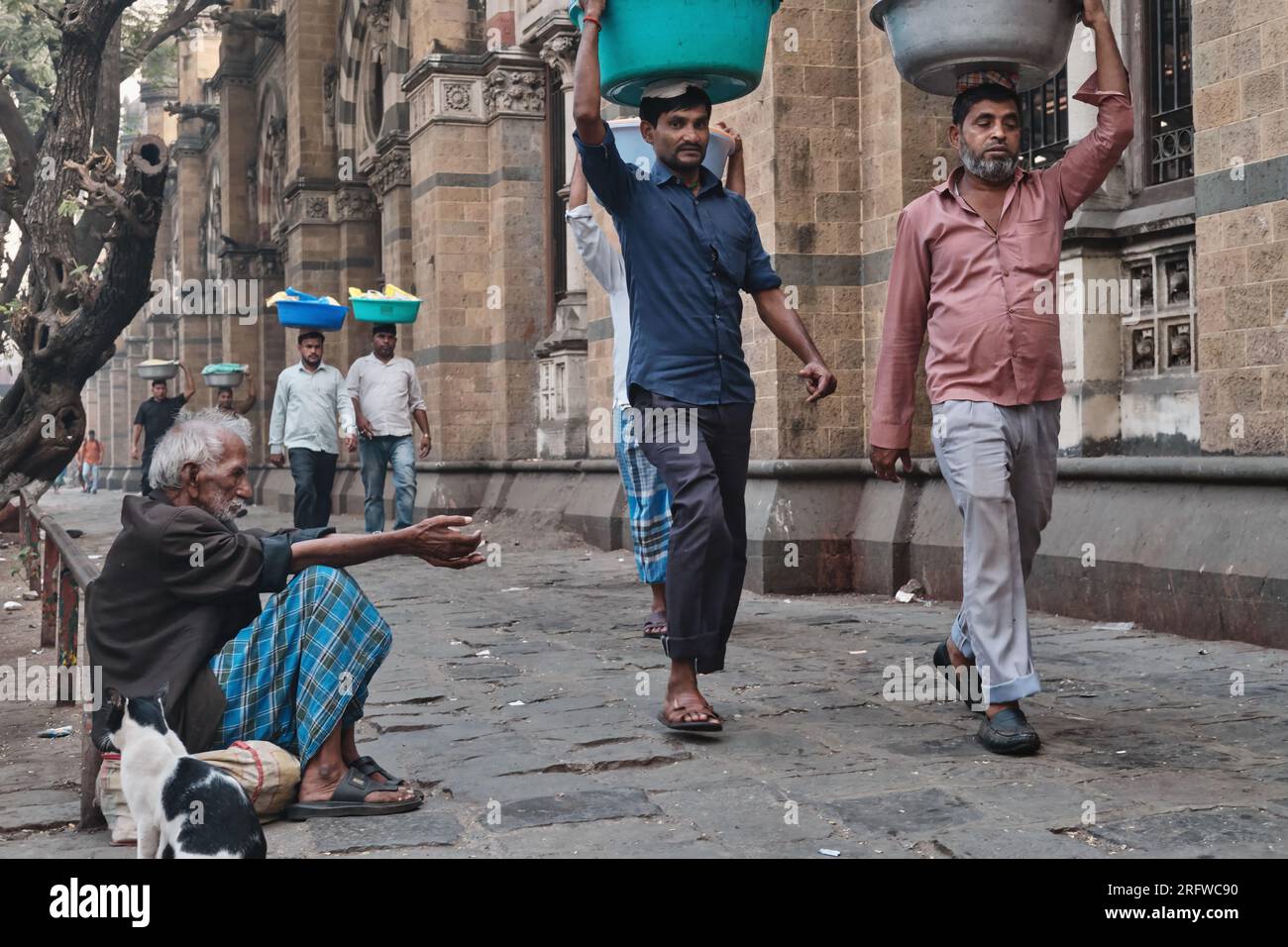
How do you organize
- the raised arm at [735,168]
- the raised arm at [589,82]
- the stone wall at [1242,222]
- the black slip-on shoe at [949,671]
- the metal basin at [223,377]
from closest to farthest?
the raised arm at [589,82], the black slip-on shoe at [949,671], the raised arm at [735,168], the stone wall at [1242,222], the metal basin at [223,377]

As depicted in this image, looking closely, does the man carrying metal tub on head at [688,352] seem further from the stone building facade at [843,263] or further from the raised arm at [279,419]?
the raised arm at [279,419]

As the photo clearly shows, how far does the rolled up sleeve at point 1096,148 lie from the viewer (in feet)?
15.1

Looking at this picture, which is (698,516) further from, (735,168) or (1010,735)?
(735,168)

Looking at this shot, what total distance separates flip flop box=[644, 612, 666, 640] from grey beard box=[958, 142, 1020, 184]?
3.10 meters

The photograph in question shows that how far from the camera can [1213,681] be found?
553 cm

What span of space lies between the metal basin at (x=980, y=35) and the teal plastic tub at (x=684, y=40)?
17.9 inches

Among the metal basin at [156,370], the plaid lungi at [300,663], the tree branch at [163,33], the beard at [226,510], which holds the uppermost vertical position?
the tree branch at [163,33]

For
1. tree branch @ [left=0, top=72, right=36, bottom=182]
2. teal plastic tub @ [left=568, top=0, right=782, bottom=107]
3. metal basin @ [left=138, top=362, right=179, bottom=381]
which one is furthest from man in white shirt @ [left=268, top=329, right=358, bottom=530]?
metal basin @ [left=138, top=362, right=179, bottom=381]

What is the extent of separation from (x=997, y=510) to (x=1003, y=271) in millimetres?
764

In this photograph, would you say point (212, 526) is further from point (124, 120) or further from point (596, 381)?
point (124, 120)

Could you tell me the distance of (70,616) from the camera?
18.6 feet

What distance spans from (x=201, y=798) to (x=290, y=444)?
867cm

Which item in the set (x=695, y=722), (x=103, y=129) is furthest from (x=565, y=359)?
(x=695, y=722)

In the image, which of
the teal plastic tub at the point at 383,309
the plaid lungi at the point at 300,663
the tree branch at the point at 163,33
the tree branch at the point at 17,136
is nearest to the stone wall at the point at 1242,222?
the plaid lungi at the point at 300,663
